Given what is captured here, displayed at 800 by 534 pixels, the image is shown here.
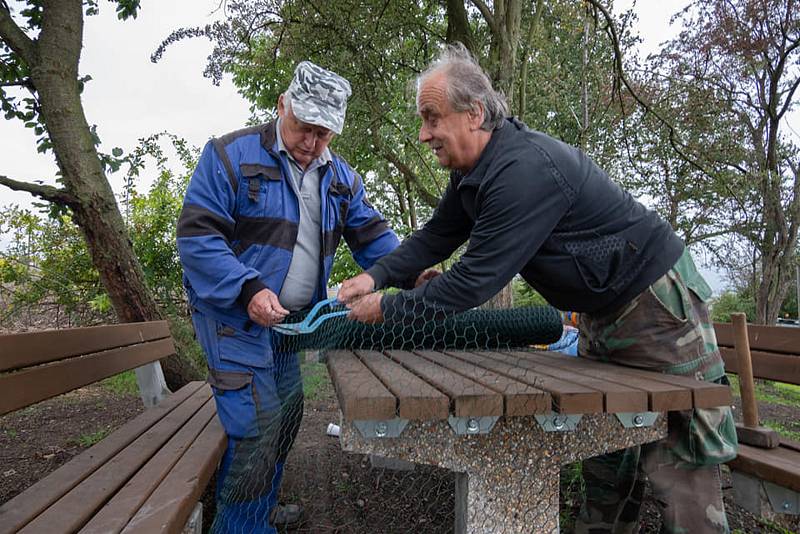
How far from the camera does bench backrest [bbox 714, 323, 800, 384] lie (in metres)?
2.60

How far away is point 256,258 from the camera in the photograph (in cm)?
239

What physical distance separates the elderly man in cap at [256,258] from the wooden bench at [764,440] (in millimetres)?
1863

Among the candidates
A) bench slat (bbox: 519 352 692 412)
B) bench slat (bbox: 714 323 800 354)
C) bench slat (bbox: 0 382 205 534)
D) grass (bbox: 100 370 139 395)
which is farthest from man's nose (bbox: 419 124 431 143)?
grass (bbox: 100 370 139 395)

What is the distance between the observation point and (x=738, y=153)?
765cm

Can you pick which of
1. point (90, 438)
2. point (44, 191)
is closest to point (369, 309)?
point (44, 191)

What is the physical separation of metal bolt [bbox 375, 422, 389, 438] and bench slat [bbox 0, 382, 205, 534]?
38.9 inches

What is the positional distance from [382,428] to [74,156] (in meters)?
3.32

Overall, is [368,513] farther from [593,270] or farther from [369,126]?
[369,126]

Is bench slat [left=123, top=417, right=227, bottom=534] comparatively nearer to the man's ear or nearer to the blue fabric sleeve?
the blue fabric sleeve

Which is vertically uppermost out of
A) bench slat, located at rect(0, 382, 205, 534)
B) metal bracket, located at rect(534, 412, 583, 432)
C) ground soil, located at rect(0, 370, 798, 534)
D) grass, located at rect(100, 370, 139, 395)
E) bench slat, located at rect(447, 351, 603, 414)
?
bench slat, located at rect(447, 351, 603, 414)

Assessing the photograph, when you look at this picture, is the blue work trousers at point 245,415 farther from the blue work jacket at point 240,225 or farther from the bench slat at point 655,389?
the bench slat at point 655,389

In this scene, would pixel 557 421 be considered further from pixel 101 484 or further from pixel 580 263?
pixel 101 484

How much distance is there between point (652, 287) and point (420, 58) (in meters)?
4.60

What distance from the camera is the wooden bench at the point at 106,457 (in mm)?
1607
